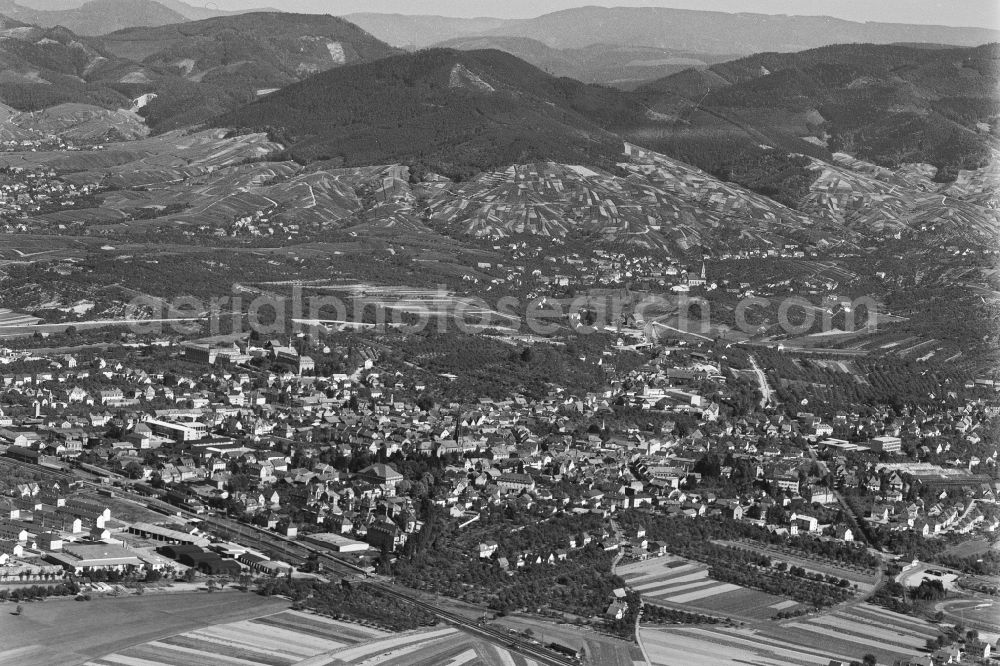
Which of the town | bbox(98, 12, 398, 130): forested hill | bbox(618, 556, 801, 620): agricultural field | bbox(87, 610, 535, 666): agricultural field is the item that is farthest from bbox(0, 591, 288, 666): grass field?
bbox(98, 12, 398, 130): forested hill

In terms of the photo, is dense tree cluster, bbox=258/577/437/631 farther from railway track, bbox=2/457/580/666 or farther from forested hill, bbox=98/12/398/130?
forested hill, bbox=98/12/398/130

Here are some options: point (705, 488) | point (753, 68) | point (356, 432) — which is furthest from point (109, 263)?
point (753, 68)

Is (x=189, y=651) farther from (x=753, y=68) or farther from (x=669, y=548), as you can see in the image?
(x=753, y=68)

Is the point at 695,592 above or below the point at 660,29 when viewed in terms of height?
below

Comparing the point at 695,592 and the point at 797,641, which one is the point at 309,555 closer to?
the point at 695,592

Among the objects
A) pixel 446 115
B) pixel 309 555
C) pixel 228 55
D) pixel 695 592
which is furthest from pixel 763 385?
pixel 228 55
